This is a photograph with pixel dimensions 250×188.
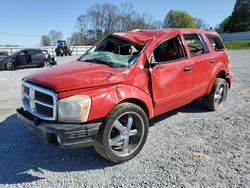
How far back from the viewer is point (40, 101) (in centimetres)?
345

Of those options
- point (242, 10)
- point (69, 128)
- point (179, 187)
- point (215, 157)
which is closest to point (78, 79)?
point (69, 128)

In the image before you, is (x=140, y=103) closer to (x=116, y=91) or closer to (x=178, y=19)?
(x=116, y=91)

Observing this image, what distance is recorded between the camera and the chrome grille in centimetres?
324

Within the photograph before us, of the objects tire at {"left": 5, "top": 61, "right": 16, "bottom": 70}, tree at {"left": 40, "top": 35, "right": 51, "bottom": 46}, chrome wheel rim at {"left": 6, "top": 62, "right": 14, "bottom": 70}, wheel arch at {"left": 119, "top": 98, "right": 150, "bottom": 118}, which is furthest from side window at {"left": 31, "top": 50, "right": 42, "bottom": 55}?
tree at {"left": 40, "top": 35, "right": 51, "bottom": 46}

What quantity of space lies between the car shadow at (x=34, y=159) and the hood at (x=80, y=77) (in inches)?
43.7

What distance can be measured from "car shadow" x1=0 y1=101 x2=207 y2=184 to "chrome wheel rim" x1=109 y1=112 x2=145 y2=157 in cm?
26

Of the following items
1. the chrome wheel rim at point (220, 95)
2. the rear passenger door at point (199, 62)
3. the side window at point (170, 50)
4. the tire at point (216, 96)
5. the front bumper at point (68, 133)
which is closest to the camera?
the front bumper at point (68, 133)

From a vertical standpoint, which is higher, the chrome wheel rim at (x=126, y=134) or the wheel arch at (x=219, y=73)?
the wheel arch at (x=219, y=73)

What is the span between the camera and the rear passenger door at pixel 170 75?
4.13m

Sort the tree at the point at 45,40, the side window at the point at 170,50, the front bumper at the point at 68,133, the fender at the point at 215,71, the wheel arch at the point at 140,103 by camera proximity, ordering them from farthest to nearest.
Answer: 1. the tree at the point at 45,40
2. the fender at the point at 215,71
3. the side window at the point at 170,50
4. the wheel arch at the point at 140,103
5. the front bumper at the point at 68,133

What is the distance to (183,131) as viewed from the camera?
4.69 meters

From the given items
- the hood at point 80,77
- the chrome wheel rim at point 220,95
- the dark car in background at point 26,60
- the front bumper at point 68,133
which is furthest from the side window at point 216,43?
the dark car in background at point 26,60

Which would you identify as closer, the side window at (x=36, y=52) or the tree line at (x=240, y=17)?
the side window at (x=36, y=52)

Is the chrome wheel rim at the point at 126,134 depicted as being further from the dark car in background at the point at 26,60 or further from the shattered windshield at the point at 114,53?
the dark car in background at the point at 26,60
